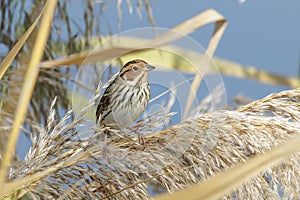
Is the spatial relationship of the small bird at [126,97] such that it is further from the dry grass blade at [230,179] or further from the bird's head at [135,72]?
the dry grass blade at [230,179]

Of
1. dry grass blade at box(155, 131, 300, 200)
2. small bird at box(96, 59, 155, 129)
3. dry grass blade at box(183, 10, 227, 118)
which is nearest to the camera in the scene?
dry grass blade at box(155, 131, 300, 200)

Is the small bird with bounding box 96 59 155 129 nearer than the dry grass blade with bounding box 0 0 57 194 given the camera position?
No

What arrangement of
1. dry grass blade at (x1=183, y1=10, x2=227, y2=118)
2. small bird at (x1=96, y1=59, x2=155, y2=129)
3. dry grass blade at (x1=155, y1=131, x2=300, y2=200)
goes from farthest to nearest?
dry grass blade at (x1=183, y1=10, x2=227, y2=118) → small bird at (x1=96, y1=59, x2=155, y2=129) → dry grass blade at (x1=155, y1=131, x2=300, y2=200)

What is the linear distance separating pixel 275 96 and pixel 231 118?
16cm

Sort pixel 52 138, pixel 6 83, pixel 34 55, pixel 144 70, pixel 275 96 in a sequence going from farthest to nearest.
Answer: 1. pixel 6 83
2. pixel 275 96
3. pixel 52 138
4. pixel 144 70
5. pixel 34 55

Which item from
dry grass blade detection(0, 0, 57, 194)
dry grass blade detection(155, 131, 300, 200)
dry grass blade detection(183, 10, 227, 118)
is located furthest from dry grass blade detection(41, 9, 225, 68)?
dry grass blade detection(155, 131, 300, 200)

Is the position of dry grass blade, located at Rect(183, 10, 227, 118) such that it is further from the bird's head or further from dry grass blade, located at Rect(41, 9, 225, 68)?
the bird's head

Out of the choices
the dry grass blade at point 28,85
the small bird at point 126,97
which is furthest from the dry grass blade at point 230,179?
the small bird at point 126,97

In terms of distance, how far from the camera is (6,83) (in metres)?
1.80

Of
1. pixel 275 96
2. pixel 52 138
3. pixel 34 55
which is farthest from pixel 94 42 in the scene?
pixel 34 55

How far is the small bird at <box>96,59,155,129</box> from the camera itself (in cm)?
80

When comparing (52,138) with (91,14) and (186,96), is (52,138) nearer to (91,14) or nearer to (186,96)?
(186,96)

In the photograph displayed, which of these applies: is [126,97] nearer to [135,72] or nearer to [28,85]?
[135,72]

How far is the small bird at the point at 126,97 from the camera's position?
796mm
